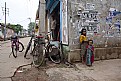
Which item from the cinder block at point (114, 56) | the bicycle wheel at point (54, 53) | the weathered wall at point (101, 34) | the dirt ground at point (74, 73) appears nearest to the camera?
the dirt ground at point (74, 73)

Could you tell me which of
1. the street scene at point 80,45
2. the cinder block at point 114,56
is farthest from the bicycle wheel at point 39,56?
the cinder block at point 114,56

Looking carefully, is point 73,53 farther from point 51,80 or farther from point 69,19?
point 51,80

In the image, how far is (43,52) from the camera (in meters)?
7.66

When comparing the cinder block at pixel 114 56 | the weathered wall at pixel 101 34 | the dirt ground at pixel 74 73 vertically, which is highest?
the weathered wall at pixel 101 34

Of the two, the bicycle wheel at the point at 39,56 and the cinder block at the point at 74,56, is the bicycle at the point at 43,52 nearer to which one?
the bicycle wheel at the point at 39,56

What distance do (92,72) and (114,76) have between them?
0.88m

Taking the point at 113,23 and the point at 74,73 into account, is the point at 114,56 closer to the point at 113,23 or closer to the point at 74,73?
the point at 113,23

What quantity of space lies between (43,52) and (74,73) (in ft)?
6.26

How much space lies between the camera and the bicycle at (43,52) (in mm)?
7409

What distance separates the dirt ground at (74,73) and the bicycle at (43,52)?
1.40 ft

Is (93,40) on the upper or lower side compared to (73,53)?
upper

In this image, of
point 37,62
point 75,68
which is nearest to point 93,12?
point 75,68

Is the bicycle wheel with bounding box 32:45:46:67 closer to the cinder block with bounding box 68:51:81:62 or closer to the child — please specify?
the cinder block with bounding box 68:51:81:62

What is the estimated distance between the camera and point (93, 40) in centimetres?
840
